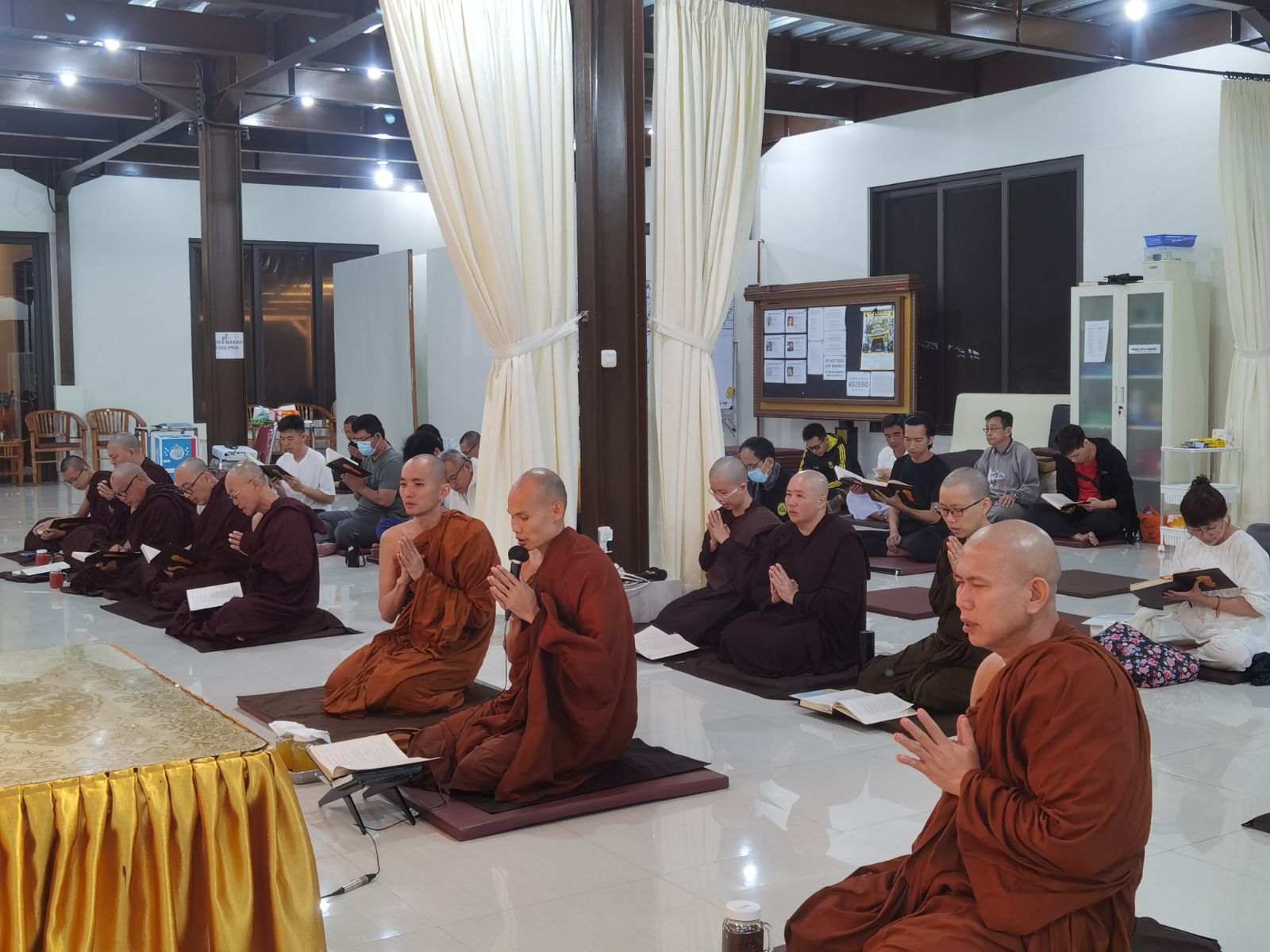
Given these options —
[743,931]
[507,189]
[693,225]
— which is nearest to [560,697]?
[743,931]

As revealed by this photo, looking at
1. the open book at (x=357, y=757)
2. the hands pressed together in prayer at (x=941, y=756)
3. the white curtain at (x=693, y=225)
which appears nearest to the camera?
the hands pressed together in prayer at (x=941, y=756)

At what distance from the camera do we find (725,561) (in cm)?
729

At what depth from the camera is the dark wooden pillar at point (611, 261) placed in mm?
7742

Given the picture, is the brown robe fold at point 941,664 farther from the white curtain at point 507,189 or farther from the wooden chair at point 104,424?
the wooden chair at point 104,424

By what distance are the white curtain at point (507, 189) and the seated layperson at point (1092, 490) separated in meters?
4.66

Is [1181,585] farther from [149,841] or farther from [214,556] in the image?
[214,556]

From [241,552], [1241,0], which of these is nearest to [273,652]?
[241,552]

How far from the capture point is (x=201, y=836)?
2.67m

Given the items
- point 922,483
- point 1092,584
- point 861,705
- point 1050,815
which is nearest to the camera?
point 1050,815

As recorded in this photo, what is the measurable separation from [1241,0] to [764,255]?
670cm

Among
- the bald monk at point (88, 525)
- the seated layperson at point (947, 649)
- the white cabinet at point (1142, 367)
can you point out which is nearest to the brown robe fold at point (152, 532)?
the bald monk at point (88, 525)

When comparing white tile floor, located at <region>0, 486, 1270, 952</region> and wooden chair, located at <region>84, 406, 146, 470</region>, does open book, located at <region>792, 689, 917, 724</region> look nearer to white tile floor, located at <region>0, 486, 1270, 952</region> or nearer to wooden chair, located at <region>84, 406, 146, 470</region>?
white tile floor, located at <region>0, 486, 1270, 952</region>

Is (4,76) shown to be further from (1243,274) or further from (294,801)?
(294,801)

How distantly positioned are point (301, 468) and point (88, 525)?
1691 mm
